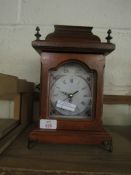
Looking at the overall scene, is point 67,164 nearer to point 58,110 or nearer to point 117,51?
point 58,110

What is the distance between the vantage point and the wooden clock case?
0.68 metres

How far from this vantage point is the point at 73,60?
73cm

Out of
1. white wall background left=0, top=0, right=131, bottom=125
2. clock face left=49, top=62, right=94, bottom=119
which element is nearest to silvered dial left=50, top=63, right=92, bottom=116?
clock face left=49, top=62, right=94, bottom=119

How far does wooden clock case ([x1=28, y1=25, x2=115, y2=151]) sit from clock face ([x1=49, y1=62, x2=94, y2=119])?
0.02 metres

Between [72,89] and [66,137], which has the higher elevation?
[72,89]

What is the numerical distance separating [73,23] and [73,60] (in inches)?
16.9

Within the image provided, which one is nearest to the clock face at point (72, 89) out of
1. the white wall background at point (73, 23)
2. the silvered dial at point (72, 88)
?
the silvered dial at point (72, 88)

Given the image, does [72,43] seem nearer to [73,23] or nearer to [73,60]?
[73,60]

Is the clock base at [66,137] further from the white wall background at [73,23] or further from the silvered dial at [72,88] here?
the white wall background at [73,23]

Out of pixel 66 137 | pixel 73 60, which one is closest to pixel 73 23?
pixel 73 60

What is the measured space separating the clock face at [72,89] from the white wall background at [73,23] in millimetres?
379

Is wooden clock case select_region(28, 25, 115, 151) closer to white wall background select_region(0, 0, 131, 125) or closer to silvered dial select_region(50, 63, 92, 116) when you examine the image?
silvered dial select_region(50, 63, 92, 116)

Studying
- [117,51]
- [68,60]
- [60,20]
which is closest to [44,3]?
[60,20]

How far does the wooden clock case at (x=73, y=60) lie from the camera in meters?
0.68
